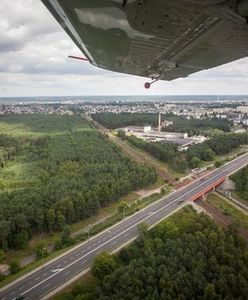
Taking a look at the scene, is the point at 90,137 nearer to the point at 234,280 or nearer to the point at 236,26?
the point at 234,280

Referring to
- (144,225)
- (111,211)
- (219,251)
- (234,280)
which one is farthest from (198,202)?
(234,280)

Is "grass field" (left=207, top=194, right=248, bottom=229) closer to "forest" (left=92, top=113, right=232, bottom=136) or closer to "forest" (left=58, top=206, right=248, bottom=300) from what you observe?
"forest" (left=58, top=206, right=248, bottom=300)

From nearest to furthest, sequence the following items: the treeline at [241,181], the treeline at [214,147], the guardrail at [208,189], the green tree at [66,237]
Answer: the green tree at [66,237] → the guardrail at [208,189] → the treeline at [241,181] → the treeline at [214,147]

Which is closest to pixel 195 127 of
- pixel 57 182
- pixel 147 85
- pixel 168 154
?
pixel 168 154

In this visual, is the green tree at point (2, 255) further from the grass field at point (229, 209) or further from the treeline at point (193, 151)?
the treeline at point (193, 151)

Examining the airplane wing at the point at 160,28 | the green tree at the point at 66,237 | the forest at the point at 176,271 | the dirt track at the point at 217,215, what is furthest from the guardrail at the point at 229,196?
the airplane wing at the point at 160,28

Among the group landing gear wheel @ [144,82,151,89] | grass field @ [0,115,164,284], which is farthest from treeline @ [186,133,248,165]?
landing gear wheel @ [144,82,151,89]
